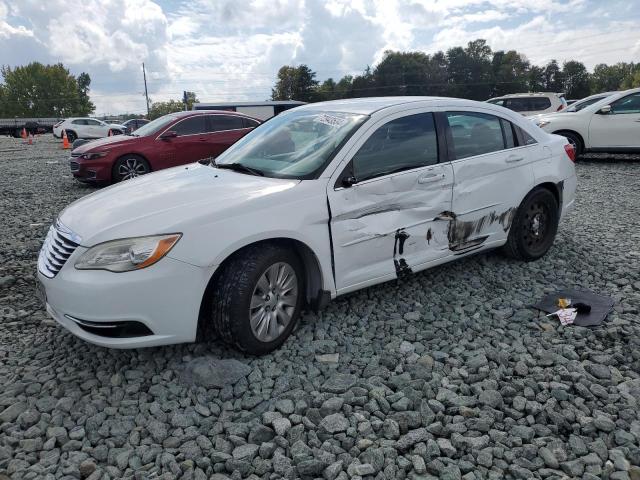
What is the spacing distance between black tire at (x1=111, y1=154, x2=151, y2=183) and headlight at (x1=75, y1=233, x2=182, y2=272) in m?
7.00

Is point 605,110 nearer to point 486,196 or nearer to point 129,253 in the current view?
point 486,196

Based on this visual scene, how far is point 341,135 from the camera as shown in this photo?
140 inches

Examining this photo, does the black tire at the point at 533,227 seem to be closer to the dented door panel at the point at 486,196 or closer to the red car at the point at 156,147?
the dented door panel at the point at 486,196

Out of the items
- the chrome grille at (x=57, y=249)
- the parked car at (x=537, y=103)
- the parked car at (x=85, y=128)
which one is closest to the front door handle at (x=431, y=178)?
the chrome grille at (x=57, y=249)

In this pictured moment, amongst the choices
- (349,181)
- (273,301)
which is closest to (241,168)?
(349,181)

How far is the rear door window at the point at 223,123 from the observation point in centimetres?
1028

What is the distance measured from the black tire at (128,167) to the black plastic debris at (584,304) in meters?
7.76

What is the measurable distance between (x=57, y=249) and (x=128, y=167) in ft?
22.3

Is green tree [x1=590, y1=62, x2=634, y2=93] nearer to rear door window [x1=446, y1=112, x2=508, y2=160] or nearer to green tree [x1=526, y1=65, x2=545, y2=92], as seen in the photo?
green tree [x1=526, y1=65, x2=545, y2=92]

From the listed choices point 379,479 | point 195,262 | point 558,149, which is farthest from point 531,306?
point 195,262

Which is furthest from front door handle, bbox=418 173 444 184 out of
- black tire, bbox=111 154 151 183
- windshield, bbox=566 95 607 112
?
windshield, bbox=566 95 607 112

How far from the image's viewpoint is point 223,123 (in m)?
10.4

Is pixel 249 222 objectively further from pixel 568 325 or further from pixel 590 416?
pixel 568 325

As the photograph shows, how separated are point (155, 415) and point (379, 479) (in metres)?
1.26
